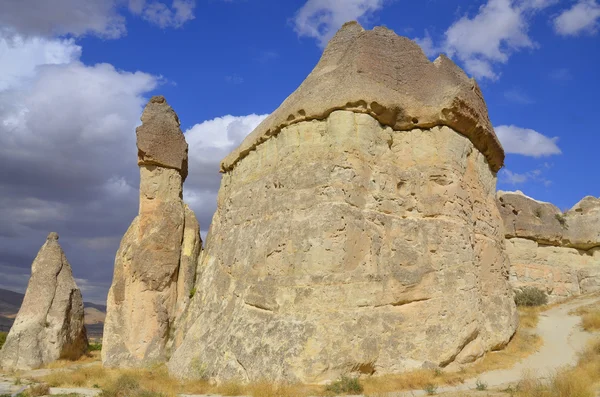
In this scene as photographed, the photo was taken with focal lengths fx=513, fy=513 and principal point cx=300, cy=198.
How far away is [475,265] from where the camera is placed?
35.4ft

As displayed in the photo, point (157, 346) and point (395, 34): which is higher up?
point (395, 34)

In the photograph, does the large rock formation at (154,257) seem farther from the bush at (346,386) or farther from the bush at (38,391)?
the bush at (346,386)

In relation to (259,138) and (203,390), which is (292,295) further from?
(259,138)

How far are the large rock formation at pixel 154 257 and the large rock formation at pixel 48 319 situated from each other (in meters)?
2.67

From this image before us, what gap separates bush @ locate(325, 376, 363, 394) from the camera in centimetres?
821

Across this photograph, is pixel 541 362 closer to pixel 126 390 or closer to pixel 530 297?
pixel 530 297

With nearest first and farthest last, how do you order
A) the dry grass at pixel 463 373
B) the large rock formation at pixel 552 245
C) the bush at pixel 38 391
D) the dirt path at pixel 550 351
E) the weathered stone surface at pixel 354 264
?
the dry grass at pixel 463 373 < the dirt path at pixel 550 351 < the weathered stone surface at pixel 354 264 < the bush at pixel 38 391 < the large rock formation at pixel 552 245

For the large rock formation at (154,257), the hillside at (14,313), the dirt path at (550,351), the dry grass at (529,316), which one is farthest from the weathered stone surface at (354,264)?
the hillside at (14,313)

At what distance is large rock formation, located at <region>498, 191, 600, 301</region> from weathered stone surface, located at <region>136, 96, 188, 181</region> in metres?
11.8

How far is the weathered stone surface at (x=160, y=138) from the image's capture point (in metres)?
15.5

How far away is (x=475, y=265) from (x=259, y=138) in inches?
225

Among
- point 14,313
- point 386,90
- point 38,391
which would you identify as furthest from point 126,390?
point 14,313

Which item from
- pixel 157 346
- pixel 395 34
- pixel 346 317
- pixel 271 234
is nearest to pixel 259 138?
pixel 271 234

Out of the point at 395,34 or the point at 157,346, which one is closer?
the point at 395,34
